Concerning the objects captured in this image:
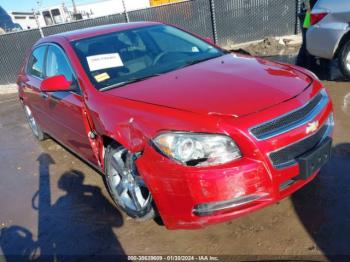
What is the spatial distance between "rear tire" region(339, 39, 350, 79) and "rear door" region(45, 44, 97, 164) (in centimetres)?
445

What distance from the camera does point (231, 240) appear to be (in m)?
2.92

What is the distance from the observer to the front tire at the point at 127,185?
3105mm

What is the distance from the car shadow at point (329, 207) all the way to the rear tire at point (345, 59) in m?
2.84

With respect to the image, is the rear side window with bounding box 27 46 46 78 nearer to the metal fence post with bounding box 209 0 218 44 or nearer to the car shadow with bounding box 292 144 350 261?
the car shadow with bounding box 292 144 350 261

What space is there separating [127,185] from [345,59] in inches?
178

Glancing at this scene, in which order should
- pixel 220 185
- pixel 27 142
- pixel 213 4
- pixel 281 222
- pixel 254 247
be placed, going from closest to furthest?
pixel 220 185
pixel 254 247
pixel 281 222
pixel 27 142
pixel 213 4

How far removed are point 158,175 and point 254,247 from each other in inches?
36.2

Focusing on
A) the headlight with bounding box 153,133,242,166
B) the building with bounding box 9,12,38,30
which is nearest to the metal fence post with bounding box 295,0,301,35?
the headlight with bounding box 153,133,242,166

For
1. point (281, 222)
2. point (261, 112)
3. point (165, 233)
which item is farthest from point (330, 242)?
point (165, 233)

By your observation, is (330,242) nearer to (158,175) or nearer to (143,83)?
(158,175)

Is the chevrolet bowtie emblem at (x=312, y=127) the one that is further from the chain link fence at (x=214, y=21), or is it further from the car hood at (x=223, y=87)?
the chain link fence at (x=214, y=21)

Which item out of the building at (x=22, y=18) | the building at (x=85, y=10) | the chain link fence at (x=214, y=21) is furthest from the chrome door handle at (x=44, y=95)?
the building at (x=22, y=18)

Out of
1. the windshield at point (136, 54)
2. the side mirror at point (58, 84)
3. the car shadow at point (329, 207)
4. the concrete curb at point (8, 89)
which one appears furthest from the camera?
the concrete curb at point (8, 89)

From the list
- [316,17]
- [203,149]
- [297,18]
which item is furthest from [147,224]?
[297,18]
